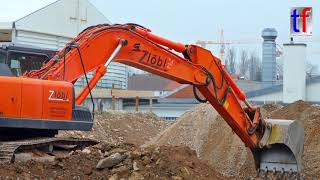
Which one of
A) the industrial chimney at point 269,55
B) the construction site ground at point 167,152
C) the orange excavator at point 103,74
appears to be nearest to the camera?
the orange excavator at point 103,74

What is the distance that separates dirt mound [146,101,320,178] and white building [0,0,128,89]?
1321 cm

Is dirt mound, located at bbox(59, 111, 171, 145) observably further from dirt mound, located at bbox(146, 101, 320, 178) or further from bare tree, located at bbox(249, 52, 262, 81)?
bare tree, located at bbox(249, 52, 262, 81)

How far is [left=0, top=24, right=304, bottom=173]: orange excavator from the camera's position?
25.7 feet

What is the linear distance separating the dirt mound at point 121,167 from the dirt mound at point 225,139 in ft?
16.7

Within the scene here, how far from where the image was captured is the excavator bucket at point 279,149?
1162cm

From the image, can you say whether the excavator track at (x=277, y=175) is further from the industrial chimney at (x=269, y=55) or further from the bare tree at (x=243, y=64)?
the bare tree at (x=243, y=64)

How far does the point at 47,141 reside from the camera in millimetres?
8141

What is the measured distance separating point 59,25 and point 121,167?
27.6 m

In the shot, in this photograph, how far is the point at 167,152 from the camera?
8680 millimetres

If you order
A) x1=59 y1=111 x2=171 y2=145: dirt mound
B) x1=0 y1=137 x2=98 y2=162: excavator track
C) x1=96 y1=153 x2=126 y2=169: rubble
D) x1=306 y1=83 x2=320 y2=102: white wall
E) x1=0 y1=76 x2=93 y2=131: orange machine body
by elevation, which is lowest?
x1=59 y1=111 x2=171 y2=145: dirt mound

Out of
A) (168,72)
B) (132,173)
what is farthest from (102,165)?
(168,72)

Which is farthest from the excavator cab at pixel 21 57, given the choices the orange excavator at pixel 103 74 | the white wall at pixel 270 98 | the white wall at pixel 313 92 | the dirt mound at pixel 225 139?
the white wall at pixel 270 98

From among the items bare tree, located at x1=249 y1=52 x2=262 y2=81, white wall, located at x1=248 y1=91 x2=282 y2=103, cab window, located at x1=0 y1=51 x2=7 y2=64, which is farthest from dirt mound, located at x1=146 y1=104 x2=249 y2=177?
bare tree, located at x1=249 y1=52 x2=262 y2=81

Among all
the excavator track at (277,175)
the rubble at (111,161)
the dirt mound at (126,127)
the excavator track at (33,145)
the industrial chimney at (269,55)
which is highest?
the industrial chimney at (269,55)
